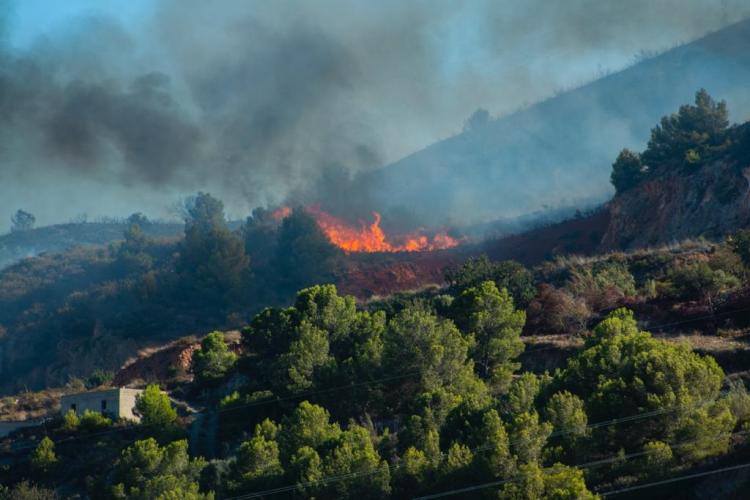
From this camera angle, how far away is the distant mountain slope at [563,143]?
106188 mm

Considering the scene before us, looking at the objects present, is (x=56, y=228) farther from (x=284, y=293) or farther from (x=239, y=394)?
(x=239, y=394)

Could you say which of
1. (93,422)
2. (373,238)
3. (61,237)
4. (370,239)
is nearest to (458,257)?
(370,239)

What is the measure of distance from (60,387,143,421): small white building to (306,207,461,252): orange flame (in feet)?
158

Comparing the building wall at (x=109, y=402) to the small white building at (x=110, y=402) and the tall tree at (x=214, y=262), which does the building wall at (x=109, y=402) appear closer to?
the small white building at (x=110, y=402)

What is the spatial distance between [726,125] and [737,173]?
1226cm

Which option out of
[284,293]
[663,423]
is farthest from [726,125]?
[663,423]

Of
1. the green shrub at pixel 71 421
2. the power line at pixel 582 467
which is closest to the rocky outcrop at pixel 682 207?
the power line at pixel 582 467

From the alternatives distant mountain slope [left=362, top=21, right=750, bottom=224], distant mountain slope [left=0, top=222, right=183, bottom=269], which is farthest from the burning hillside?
distant mountain slope [left=0, top=222, right=183, bottom=269]

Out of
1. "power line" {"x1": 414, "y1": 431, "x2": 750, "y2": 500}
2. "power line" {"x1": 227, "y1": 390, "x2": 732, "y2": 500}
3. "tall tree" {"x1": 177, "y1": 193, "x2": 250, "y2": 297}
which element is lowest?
"power line" {"x1": 414, "y1": 431, "x2": 750, "y2": 500}

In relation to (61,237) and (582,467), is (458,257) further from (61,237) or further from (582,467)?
(61,237)

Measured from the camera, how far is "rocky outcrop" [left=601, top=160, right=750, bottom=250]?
56.0 m

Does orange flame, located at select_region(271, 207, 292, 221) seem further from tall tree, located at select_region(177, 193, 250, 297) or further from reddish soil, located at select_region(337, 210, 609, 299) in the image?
reddish soil, located at select_region(337, 210, 609, 299)

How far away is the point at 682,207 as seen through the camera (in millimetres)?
60094

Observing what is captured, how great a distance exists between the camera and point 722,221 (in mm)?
56062
